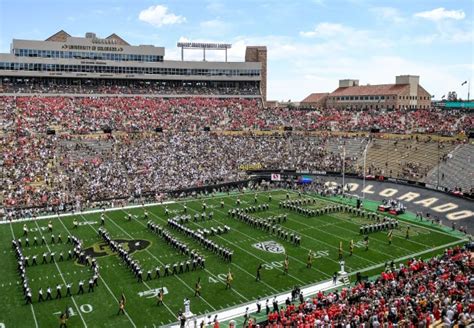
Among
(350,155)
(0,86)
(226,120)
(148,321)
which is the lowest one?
(148,321)

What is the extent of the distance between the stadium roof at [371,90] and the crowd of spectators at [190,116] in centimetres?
1188

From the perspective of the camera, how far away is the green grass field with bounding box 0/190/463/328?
1750 cm

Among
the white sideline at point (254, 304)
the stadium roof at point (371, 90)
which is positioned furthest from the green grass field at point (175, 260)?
the stadium roof at point (371, 90)

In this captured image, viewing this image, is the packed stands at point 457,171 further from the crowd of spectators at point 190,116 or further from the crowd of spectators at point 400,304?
the crowd of spectators at point 400,304

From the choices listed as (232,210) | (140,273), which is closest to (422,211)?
(232,210)

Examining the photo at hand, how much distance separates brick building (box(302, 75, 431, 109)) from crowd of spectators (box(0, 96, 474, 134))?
10.9 meters

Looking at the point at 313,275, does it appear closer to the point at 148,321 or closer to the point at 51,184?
the point at 148,321

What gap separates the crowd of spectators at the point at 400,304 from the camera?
13.6 m

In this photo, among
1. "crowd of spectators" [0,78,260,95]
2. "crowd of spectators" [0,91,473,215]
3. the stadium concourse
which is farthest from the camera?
"crowd of spectators" [0,78,260,95]

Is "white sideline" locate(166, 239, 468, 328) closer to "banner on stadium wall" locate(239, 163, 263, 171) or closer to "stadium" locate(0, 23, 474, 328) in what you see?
"stadium" locate(0, 23, 474, 328)

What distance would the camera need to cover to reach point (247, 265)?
72.7ft

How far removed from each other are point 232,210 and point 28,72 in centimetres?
3631

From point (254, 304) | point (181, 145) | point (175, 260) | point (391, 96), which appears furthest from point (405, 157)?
point (254, 304)

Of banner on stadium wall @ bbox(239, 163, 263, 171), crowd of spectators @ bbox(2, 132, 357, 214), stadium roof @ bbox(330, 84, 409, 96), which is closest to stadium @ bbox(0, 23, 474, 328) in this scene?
crowd of spectators @ bbox(2, 132, 357, 214)
